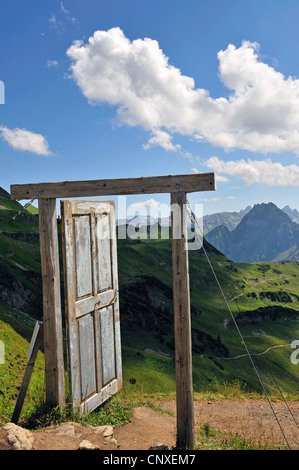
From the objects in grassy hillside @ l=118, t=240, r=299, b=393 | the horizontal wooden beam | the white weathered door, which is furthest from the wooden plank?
grassy hillside @ l=118, t=240, r=299, b=393

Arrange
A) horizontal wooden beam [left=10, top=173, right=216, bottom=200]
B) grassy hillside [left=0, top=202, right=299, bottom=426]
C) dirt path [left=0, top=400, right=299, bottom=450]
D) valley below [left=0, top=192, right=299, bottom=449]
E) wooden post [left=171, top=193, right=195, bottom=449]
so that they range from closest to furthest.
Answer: dirt path [left=0, top=400, right=299, bottom=450]
horizontal wooden beam [left=10, top=173, right=216, bottom=200]
wooden post [left=171, top=193, right=195, bottom=449]
valley below [left=0, top=192, right=299, bottom=449]
grassy hillside [left=0, top=202, right=299, bottom=426]

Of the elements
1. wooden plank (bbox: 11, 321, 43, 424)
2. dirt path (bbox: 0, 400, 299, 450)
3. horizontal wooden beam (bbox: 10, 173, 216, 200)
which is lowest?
dirt path (bbox: 0, 400, 299, 450)

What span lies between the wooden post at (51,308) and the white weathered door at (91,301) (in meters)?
0.39

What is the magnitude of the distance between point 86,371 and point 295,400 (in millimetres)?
9038

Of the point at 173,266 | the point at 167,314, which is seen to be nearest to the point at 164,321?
the point at 167,314

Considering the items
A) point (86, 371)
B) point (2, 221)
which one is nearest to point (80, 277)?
point (86, 371)

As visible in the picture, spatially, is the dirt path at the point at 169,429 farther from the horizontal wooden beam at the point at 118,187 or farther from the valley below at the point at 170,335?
the horizontal wooden beam at the point at 118,187

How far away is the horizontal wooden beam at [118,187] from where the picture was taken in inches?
313

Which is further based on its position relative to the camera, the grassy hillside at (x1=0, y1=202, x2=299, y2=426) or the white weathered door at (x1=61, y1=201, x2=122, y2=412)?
the grassy hillside at (x1=0, y1=202, x2=299, y2=426)

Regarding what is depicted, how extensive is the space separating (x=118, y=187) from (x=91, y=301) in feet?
10.5

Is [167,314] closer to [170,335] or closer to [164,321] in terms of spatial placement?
[164,321]

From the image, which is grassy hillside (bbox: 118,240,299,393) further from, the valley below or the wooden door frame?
the wooden door frame

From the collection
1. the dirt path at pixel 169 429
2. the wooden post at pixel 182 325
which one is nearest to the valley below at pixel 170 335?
the dirt path at pixel 169 429

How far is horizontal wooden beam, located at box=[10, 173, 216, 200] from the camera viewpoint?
26.0 feet
